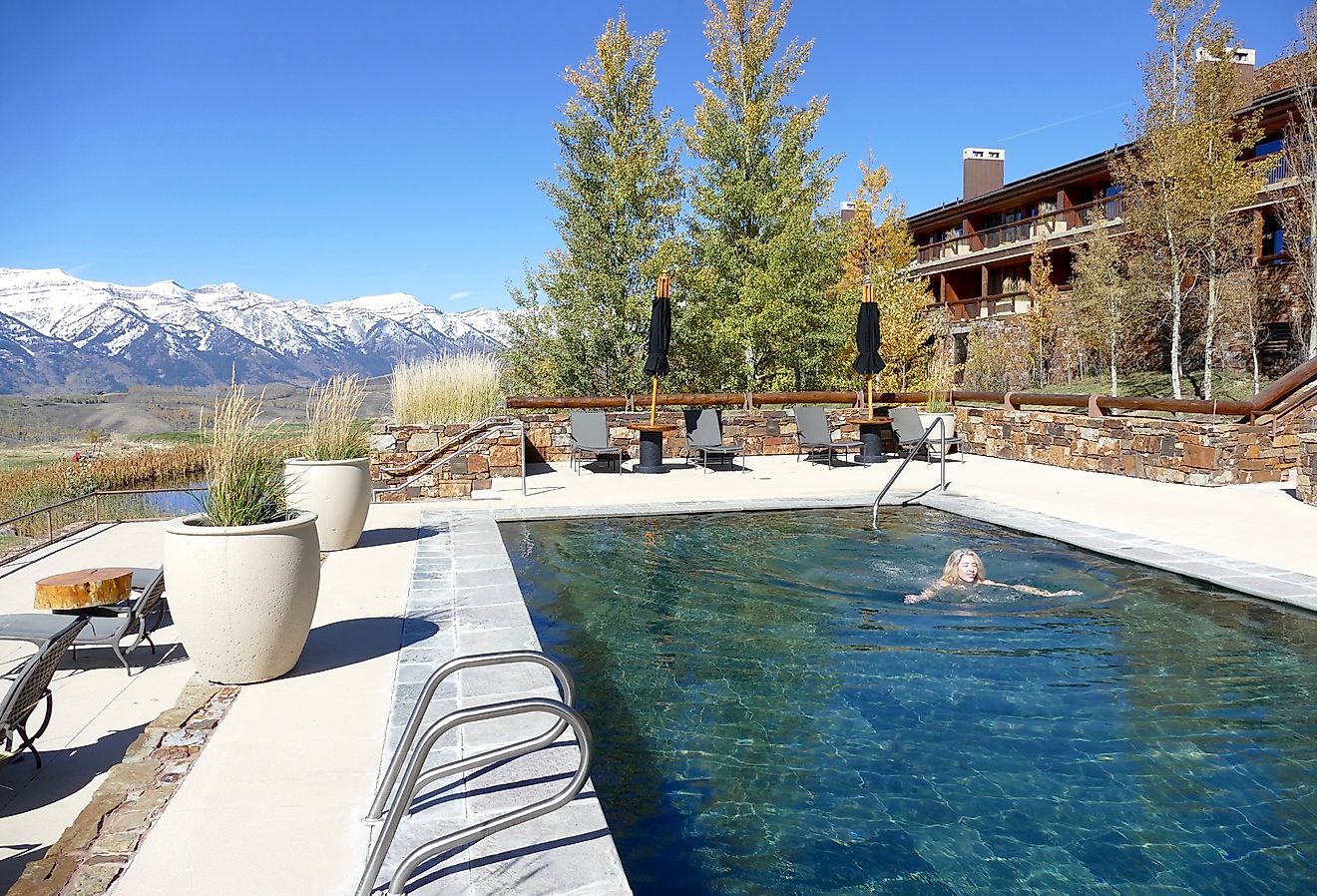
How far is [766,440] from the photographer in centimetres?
1454

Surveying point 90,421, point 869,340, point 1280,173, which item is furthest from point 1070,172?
point 90,421

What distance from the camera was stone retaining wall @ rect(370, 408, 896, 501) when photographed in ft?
34.0

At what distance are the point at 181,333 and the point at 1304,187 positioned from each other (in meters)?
149

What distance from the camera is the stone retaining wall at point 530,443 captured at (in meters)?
10.4

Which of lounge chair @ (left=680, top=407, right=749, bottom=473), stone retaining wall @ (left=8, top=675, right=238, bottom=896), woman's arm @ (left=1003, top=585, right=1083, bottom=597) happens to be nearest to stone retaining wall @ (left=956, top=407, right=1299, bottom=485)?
lounge chair @ (left=680, top=407, right=749, bottom=473)

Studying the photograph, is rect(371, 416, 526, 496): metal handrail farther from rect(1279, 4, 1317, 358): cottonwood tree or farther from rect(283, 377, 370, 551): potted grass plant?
rect(1279, 4, 1317, 358): cottonwood tree

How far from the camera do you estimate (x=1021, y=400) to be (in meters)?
13.7

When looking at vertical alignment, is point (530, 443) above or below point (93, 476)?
above

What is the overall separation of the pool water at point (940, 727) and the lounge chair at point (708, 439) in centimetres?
603

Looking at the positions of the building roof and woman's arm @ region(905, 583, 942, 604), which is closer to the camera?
woman's arm @ region(905, 583, 942, 604)

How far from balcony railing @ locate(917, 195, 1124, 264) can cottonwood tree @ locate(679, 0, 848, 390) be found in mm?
8874

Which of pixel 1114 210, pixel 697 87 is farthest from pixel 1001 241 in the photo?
pixel 697 87

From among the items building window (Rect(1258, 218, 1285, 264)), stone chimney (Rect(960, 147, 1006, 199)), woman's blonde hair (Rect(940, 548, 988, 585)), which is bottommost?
woman's blonde hair (Rect(940, 548, 988, 585))

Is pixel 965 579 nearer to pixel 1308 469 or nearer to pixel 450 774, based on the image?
pixel 450 774
